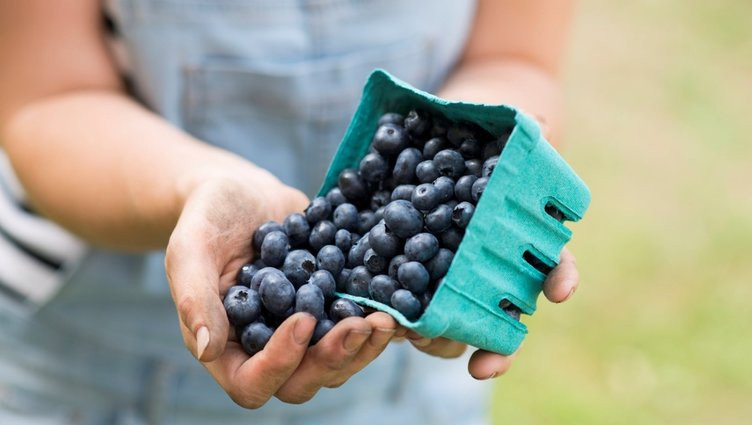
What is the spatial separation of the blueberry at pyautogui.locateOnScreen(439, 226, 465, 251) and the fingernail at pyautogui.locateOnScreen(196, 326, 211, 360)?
13.0 inches

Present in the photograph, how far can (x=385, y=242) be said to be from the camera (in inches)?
45.1

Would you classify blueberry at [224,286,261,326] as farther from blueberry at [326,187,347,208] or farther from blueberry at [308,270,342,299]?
blueberry at [326,187,347,208]

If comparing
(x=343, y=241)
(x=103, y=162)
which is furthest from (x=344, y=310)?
(x=103, y=162)

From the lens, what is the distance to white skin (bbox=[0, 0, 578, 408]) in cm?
102

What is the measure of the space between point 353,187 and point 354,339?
0.34m

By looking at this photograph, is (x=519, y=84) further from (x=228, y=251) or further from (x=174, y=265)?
(x=174, y=265)

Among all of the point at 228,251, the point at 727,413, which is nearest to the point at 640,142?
the point at 727,413

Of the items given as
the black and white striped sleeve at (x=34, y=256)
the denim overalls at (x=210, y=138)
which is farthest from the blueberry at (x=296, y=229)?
the black and white striped sleeve at (x=34, y=256)

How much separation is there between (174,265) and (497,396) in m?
1.77

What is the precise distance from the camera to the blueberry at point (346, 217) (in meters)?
1.25

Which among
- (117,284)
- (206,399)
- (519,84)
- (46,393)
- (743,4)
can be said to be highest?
(743,4)

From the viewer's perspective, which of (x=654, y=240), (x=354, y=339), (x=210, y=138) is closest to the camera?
(x=354, y=339)

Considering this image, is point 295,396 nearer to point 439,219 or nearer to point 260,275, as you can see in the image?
point 260,275

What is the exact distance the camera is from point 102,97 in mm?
1505
